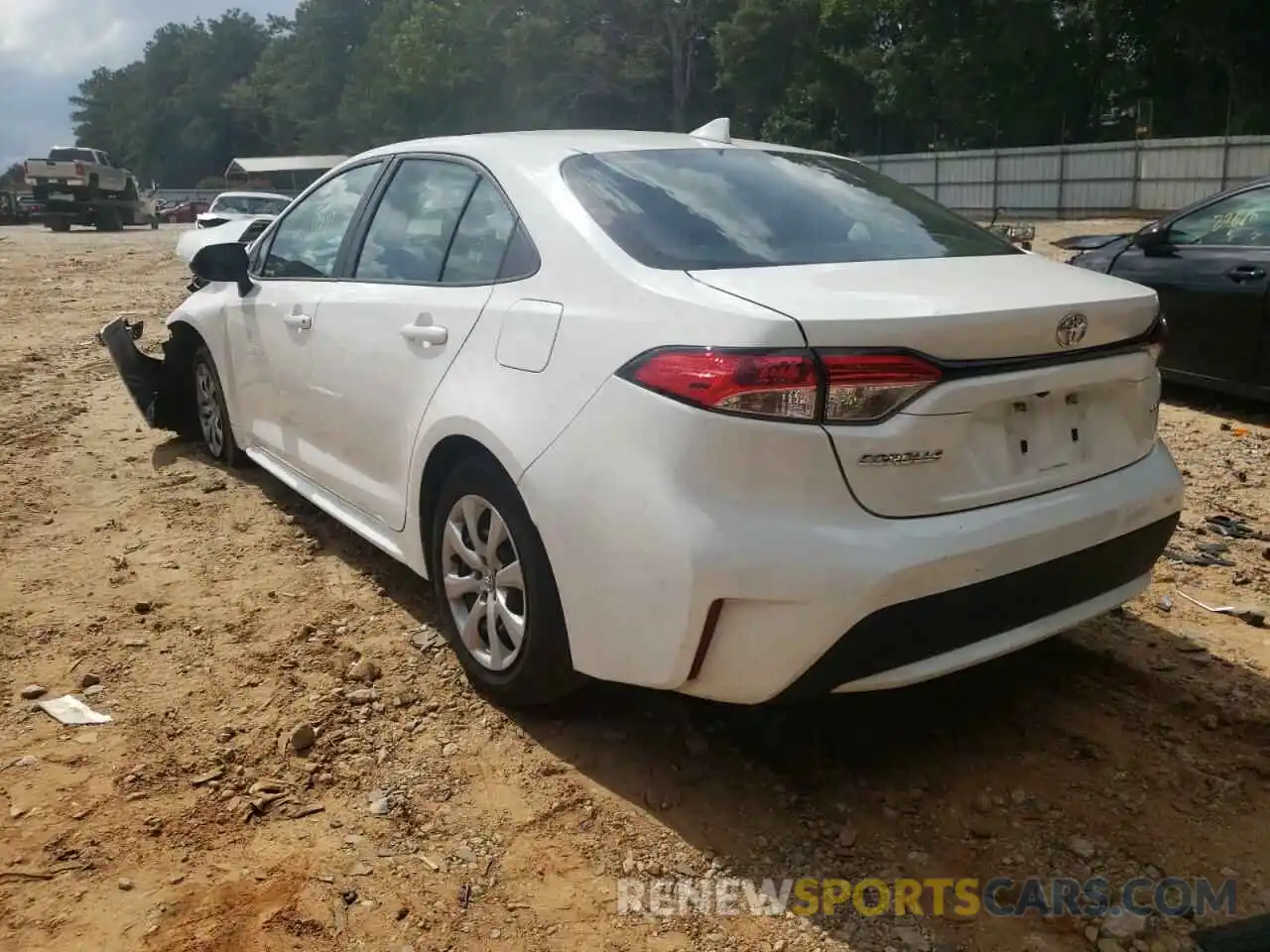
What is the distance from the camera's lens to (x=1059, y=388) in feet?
8.57

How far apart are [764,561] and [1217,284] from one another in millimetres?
4932

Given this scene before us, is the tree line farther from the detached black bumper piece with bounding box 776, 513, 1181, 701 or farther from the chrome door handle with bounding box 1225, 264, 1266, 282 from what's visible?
the detached black bumper piece with bounding box 776, 513, 1181, 701

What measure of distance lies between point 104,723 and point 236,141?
95.8 meters

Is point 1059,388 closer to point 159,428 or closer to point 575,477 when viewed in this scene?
point 575,477

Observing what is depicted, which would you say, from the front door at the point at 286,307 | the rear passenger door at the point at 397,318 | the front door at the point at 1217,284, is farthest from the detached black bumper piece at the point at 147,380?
the front door at the point at 1217,284

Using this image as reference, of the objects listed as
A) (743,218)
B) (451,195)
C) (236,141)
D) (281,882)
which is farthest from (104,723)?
(236,141)

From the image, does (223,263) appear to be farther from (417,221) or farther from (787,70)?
(787,70)

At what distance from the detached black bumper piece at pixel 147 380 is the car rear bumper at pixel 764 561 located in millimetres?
3916

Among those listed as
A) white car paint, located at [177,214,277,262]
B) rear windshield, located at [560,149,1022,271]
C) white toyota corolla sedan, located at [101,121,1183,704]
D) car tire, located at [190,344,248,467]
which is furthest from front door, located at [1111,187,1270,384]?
white car paint, located at [177,214,277,262]

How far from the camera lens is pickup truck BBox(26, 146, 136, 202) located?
32.0m

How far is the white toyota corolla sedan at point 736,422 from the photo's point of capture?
2.36m

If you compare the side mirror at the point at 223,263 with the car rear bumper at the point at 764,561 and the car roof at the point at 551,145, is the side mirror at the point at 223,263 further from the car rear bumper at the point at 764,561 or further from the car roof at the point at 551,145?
the car rear bumper at the point at 764,561

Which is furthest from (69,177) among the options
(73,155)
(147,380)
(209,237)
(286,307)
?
(286,307)

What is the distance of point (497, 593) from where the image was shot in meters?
3.03
